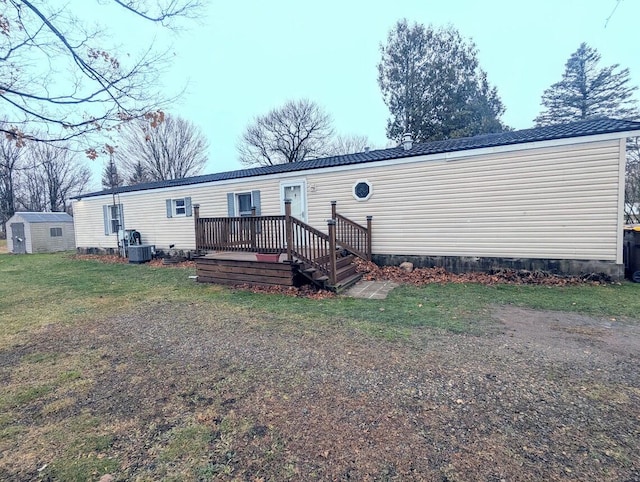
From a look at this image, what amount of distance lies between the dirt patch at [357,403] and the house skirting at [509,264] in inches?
119

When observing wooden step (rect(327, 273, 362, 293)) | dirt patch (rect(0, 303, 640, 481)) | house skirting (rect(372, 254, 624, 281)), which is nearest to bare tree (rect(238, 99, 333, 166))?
house skirting (rect(372, 254, 624, 281))

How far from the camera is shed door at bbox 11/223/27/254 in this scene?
17406mm

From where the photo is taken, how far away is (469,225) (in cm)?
756

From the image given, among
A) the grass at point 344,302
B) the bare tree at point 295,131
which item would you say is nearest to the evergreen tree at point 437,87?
the bare tree at point 295,131

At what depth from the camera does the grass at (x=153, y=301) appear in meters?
2.03

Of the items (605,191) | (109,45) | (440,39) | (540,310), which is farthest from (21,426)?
(440,39)

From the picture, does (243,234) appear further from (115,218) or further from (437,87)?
(437,87)

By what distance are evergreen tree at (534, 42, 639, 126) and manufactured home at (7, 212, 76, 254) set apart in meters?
33.7

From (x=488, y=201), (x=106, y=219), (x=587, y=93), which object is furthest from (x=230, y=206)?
(x=587, y=93)

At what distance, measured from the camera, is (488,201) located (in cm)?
735

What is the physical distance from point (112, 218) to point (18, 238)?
828cm

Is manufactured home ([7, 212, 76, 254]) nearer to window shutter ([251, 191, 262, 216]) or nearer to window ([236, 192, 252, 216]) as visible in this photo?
window ([236, 192, 252, 216])

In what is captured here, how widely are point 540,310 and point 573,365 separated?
81.2 inches

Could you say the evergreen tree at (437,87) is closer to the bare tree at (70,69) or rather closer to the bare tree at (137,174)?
the bare tree at (70,69)
